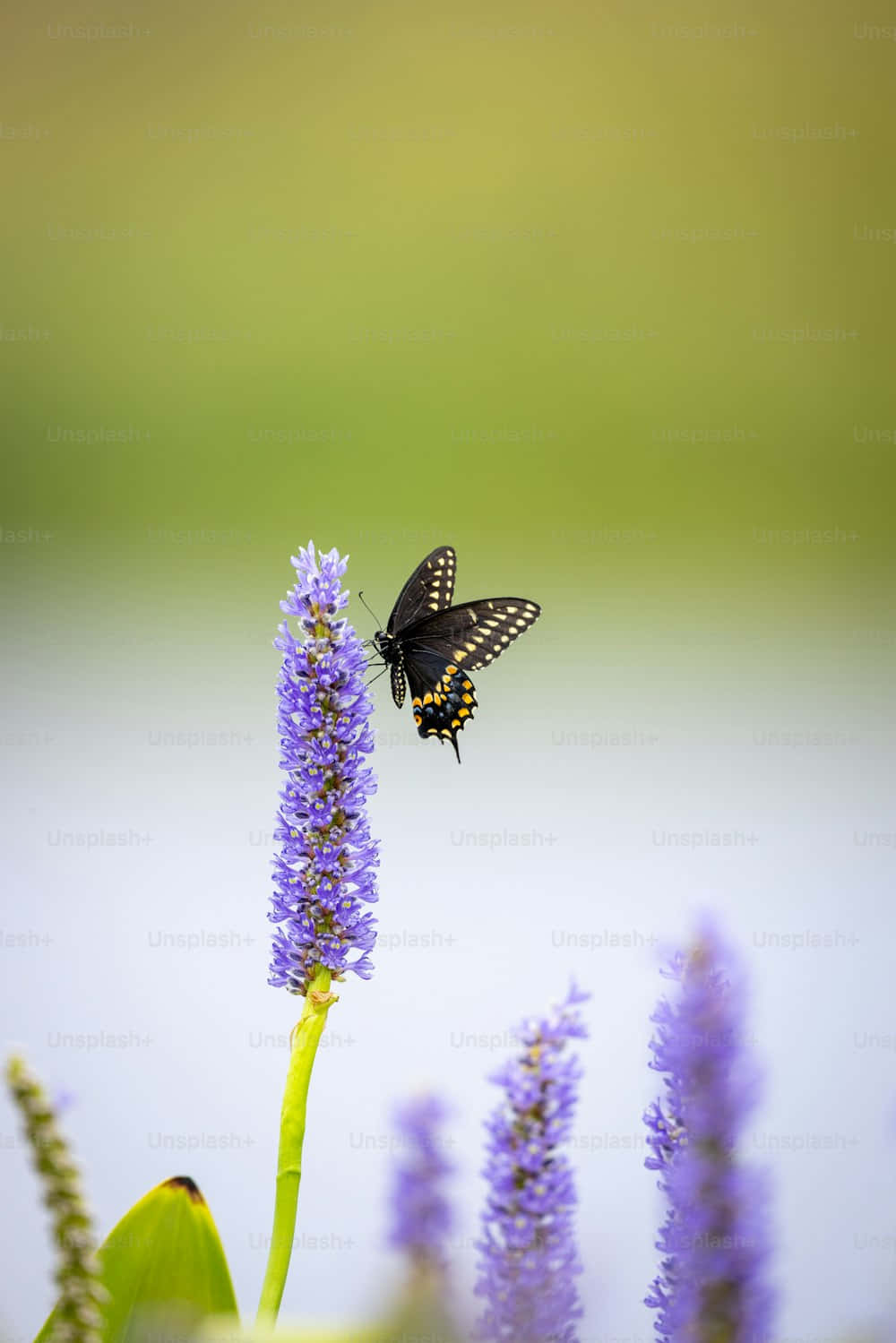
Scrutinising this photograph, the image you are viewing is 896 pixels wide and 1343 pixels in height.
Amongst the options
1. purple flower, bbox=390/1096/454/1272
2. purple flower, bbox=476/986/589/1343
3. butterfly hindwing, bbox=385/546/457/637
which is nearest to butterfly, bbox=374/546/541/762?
butterfly hindwing, bbox=385/546/457/637

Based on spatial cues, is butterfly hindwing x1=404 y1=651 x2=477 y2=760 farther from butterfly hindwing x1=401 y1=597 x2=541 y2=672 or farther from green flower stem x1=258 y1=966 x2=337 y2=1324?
green flower stem x1=258 y1=966 x2=337 y2=1324

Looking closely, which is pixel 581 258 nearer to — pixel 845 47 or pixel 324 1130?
pixel 845 47

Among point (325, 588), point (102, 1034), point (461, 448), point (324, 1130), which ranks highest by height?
point (461, 448)

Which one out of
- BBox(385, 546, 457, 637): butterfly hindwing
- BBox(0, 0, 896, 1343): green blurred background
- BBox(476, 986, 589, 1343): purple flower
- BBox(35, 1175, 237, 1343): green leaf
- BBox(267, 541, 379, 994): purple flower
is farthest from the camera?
BBox(0, 0, 896, 1343): green blurred background

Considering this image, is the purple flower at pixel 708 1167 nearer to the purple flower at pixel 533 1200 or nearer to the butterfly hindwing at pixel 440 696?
the purple flower at pixel 533 1200

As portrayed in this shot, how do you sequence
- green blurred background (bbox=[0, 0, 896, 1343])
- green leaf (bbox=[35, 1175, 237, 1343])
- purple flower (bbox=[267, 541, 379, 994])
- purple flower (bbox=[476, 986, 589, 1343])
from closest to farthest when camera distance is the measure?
1. purple flower (bbox=[476, 986, 589, 1343])
2. green leaf (bbox=[35, 1175, 237, 1343])
3. purple flower (bbox=[267, 541, 379, 994])
4. green blurred background (bbox=[0, 0, 896, 1343])

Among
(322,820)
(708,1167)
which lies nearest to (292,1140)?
(322,820)

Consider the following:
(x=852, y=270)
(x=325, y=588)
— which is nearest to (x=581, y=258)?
(x=852, y=270)
